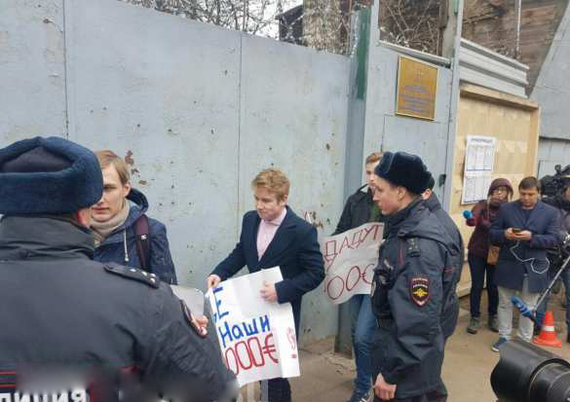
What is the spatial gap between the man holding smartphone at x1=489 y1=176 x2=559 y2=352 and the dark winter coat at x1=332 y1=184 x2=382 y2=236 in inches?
65.8

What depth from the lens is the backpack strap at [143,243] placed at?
200cm

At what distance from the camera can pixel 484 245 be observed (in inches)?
190

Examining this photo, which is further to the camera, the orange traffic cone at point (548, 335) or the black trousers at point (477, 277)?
the black trousers at point (477, 277)

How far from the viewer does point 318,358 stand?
399cm

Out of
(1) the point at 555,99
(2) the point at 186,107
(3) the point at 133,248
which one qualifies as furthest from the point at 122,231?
(1) the point at 555,99

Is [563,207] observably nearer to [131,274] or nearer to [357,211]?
[357,211]

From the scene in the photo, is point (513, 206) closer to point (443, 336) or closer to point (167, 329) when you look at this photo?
point (443, 336)

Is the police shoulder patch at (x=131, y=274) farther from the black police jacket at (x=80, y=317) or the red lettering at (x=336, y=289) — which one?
the red lettering at (x=336, y=289)

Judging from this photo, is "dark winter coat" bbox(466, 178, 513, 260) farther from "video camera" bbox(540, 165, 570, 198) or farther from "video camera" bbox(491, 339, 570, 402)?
"video camera" bbox(491, 339, 570, 402)

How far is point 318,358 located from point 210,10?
2.88 meters

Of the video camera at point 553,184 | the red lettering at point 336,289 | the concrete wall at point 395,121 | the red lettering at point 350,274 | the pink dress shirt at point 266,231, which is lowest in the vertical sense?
the red lettering at point 336,289

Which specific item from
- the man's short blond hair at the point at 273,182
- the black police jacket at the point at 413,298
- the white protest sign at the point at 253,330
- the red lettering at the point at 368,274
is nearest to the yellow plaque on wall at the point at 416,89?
the red lettering at the point at 368,274

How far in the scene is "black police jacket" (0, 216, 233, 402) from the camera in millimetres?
983

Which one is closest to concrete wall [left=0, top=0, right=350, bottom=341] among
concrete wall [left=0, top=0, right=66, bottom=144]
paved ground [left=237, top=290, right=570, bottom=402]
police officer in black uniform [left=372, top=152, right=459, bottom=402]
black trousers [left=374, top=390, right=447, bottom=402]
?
concrete wall [left=0, top=0, right=66, bottom=144]
